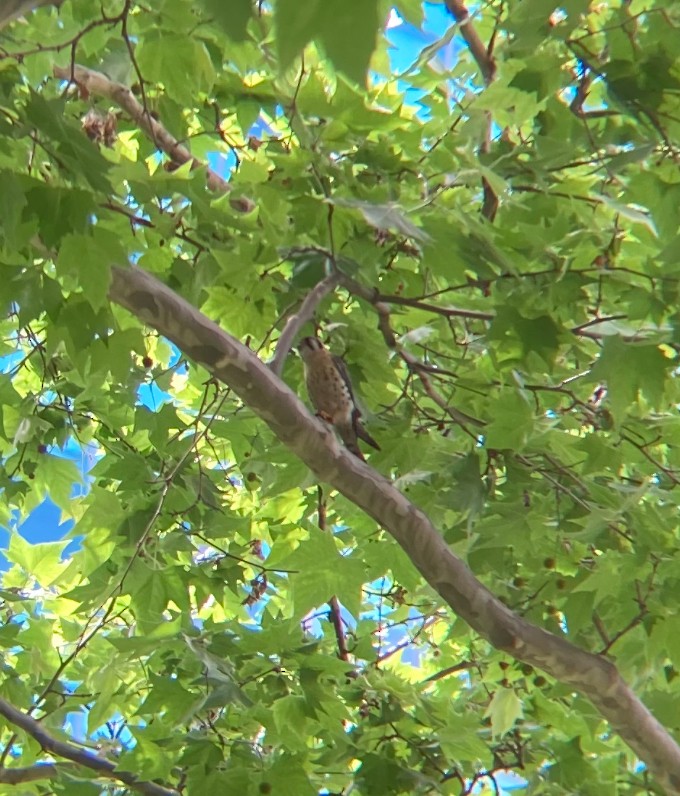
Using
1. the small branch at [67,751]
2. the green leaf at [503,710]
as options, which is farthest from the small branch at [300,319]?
the green leaf at [503,710]

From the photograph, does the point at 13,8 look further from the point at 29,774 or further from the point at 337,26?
the point at 29,774

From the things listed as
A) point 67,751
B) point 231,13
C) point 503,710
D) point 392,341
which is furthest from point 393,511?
point 231,13

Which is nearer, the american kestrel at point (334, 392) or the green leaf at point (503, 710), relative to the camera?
the american kestrel at point (334, 392)

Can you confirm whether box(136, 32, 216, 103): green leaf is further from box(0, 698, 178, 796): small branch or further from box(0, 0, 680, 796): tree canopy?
box(0, 698, 178, 796): small branch

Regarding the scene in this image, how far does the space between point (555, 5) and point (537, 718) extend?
1804 millimetres

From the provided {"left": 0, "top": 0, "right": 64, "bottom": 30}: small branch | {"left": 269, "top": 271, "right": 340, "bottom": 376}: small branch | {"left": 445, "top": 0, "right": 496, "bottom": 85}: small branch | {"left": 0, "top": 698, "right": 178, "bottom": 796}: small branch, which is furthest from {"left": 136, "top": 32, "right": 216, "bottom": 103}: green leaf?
{"left": 0, "top": 698, "right": 178, "bottom": 796}: small branch

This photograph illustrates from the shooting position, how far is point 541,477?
1.81 m

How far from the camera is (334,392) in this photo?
6.21 feet

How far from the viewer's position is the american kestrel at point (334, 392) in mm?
1885

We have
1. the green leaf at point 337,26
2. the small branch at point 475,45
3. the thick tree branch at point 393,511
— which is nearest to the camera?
the green leaf at point 337,26

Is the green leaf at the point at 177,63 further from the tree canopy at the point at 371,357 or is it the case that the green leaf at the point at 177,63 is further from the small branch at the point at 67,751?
the small branch at the point at 67,751

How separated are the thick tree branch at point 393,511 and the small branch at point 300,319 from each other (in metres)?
0.07

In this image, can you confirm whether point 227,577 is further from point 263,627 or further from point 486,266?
point 486,266

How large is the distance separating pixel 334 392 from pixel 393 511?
1.35 ft
